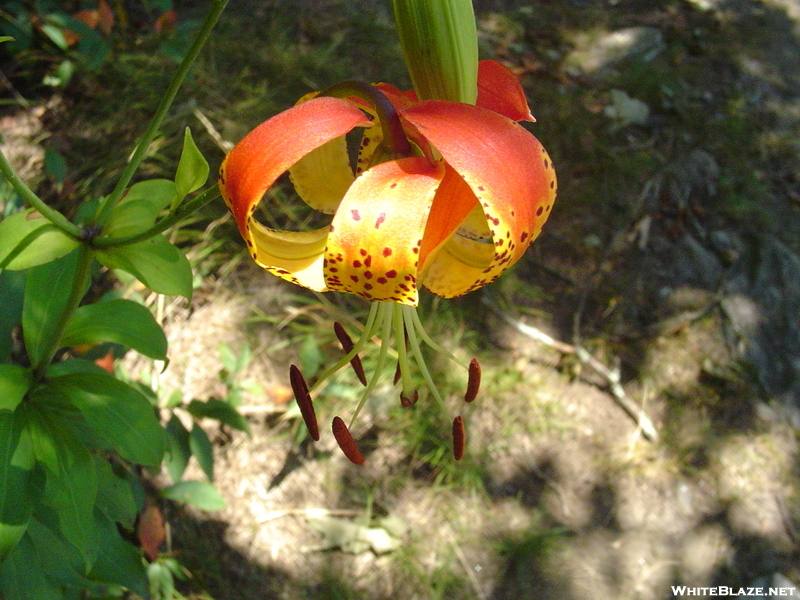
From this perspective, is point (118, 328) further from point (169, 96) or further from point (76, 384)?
point (169, 96)

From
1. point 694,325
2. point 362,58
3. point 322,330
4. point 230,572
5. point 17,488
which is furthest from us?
point 362,58

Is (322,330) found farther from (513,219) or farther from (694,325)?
(513,219)

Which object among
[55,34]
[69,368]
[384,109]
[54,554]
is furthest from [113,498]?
[55,34]

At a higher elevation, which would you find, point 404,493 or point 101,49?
point 101,49

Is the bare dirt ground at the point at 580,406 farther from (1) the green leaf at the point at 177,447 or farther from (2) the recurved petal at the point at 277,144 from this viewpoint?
(2) the recurved petal at the point at 277,144

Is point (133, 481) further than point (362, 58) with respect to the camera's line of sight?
No

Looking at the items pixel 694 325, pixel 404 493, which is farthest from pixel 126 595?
pixel 694 325
